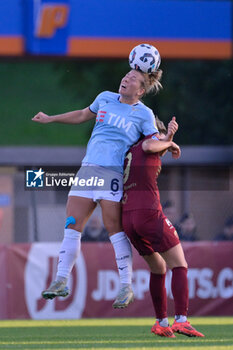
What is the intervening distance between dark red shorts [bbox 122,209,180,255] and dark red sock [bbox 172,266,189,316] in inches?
10.9

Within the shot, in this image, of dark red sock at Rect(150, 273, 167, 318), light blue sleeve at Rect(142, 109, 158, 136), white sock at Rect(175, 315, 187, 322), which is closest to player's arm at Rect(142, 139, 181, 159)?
light blue sleeve at Rect(142, 109, 158, 136)

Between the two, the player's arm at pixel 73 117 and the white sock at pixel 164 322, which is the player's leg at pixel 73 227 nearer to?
the player's arm at pixel 73 117

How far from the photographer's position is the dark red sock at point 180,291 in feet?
28.2

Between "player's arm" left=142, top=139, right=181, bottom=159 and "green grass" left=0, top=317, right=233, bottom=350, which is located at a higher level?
"player's arm" left=142, top=139, right=181, bottom=159

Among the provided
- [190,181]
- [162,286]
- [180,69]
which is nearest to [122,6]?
[180,69]

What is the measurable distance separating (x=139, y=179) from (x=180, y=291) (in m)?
0.93

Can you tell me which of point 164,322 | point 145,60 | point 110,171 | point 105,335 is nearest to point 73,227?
point 110,171

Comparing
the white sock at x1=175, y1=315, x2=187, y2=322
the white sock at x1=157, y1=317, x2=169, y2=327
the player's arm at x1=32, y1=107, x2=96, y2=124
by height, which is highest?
the player's arm at x1=32, y1=107, x2=96, y2=124

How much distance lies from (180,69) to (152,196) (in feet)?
72.7

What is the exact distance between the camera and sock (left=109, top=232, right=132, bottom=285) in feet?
27.7

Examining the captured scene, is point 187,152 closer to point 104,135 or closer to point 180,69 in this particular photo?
point 180,69

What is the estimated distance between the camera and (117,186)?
8.47 m

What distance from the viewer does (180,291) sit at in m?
8.62

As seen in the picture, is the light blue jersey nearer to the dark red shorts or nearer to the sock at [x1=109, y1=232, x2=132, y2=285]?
the dark red shorts
